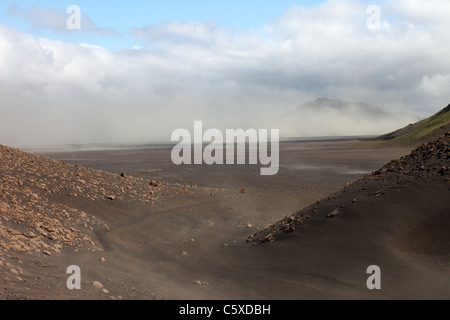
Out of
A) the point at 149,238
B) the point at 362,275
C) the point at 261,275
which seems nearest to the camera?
the point at 362,275

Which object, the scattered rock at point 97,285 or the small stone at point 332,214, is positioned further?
the small stone at point 332,214

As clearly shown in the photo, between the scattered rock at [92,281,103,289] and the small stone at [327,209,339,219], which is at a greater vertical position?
the small stone at [327,209,339,219]

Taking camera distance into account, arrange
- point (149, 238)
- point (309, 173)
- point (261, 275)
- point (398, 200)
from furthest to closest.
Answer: point (309, 173) → point (149, 238) → point (398, 200) → point (261, 275)

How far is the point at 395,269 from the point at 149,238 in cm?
965

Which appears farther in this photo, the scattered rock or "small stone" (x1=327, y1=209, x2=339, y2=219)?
"small stone" (x1=327, y1=209, x2=339, y2=219)

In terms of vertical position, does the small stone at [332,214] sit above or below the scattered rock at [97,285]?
above

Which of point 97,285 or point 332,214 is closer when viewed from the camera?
point 97,285

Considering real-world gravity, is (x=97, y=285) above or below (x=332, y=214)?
below

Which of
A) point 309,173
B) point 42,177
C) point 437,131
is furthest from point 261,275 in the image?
point 437,131

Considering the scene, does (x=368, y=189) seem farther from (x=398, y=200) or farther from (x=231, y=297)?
(x=231, y=297)
